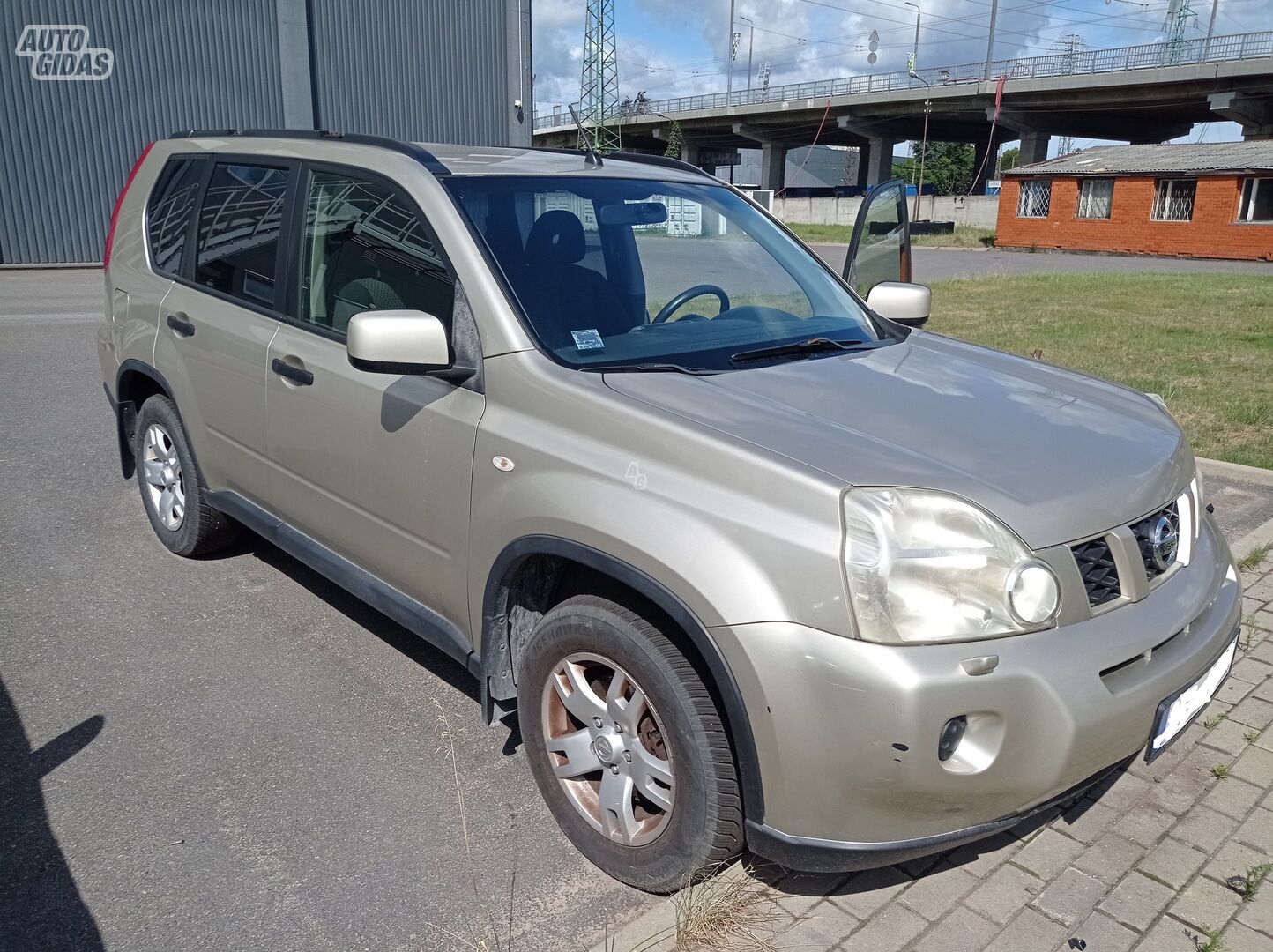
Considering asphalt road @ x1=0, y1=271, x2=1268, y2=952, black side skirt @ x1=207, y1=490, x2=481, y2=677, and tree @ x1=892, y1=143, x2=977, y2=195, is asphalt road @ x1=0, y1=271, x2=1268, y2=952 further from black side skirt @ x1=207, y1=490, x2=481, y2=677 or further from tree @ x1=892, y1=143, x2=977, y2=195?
tree @ x1=892, y1=143, x2=977, y2=195

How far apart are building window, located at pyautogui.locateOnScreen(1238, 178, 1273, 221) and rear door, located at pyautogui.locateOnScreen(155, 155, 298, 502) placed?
33354 mm

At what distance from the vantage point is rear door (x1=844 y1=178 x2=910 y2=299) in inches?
241

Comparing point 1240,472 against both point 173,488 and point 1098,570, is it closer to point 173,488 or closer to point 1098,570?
point 1098,570

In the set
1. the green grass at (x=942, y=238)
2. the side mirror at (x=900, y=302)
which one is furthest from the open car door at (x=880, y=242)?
the green grass at (x=942, y=238)

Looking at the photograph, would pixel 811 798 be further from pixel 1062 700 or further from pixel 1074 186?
pixel 1074 186

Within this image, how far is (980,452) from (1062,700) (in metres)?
0.65

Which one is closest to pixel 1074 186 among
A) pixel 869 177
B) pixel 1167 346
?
pixel 1167 346

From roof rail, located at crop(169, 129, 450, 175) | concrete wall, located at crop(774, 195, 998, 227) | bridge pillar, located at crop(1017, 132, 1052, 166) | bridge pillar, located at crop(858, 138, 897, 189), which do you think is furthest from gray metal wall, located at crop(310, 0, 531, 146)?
bridge pillar, located at crop(858, 138, 897, 189)

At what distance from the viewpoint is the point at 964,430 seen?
2725 mm

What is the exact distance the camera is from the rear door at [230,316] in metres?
3.91

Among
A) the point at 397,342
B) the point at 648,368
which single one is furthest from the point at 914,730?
the point at 397,342

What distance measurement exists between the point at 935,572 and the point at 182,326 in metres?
3.46

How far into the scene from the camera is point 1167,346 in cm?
1162

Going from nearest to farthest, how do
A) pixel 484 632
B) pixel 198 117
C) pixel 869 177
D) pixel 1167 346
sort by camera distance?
pixel 484 632, pixel 1167 346, pixel 198 117, pixel 869 177
